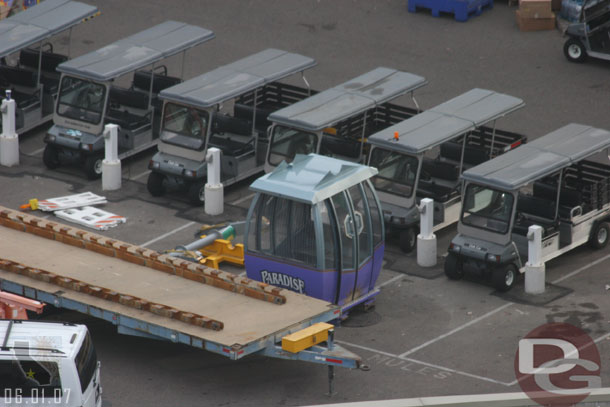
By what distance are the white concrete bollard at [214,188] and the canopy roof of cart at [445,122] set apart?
2998mm

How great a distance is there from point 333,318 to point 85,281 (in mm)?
3635

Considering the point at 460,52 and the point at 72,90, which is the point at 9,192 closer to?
the point at 72,90

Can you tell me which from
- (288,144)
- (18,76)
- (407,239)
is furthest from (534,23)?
(18,76)

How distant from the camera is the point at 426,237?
23.4 m

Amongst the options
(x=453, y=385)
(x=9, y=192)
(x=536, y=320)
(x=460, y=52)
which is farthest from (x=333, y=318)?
(x=460, y=52)

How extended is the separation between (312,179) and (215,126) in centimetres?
683

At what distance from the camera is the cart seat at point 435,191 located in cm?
2466

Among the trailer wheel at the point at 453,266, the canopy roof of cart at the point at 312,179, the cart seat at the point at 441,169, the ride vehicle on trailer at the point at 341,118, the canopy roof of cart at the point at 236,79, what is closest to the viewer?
the canopy roof of cart at the point at 312,179

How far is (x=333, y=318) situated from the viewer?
19.9m

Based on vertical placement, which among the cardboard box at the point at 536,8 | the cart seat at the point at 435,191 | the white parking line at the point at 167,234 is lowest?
the white parking line at the point at 167,234

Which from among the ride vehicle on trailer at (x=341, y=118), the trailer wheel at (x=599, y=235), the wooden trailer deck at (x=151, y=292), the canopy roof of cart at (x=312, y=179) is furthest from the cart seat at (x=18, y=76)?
the trailer wheel at (x=599, y=235)

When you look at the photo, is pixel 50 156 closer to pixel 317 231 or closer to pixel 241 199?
pixel 241 199

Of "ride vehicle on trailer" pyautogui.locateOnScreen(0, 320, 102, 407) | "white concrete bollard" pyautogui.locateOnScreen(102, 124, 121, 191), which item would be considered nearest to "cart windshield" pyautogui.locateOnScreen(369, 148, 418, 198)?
"white concrete bollard" pyautogui.locateOnScreen(102, 124, 121, 191)

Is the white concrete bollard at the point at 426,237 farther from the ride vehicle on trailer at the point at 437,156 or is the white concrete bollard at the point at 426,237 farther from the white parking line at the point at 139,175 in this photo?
the white parking line at the point at 139,175
